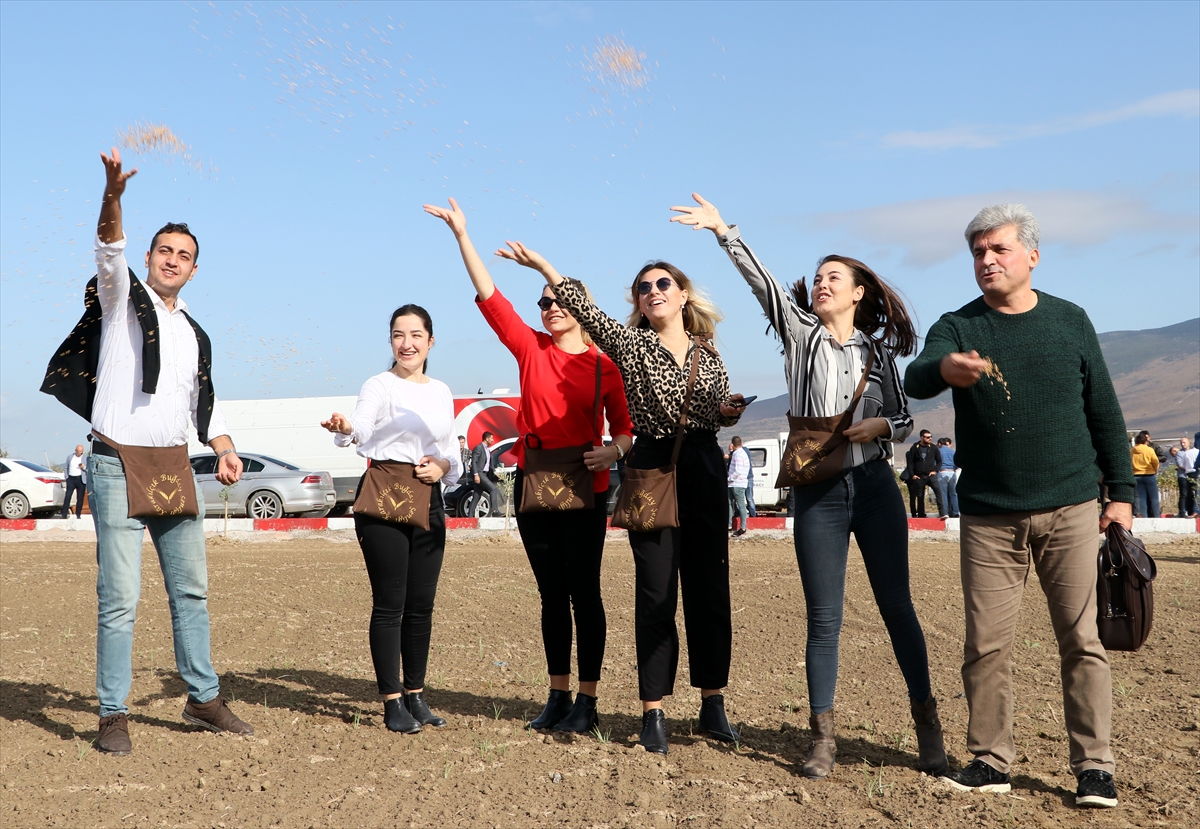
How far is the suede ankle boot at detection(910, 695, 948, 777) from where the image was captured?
4.02 m

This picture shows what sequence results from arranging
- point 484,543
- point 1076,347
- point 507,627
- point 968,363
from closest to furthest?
point 968,363 < point 1076,347 < point 507,627 < point 484,543

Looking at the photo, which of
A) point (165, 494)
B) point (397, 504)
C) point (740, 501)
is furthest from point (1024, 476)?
point (740, 501)

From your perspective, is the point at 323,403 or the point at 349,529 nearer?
the point at 349,529

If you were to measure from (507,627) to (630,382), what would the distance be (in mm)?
3589

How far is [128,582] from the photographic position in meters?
4.42

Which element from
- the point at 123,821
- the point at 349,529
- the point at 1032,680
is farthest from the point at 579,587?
the point at 349,529

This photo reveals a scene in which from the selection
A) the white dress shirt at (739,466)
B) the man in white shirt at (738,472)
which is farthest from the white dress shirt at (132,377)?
the white dress shirt at (739,466)

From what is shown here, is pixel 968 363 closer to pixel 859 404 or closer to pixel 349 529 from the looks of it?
pixel 859 404

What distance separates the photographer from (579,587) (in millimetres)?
4629

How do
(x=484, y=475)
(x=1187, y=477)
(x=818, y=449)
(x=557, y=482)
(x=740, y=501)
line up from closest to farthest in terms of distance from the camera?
(x=818, y=449) → (x=557, y=482) → (x=740, y=501) → (x=1187, y=477) → (x=484, y=475)

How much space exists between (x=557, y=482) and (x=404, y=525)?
766 millimetres

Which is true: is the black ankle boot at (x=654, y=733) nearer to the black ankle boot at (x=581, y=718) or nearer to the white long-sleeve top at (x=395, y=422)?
the black ankle boot at (x=581, y=718)

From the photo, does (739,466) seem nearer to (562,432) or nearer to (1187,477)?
(1187,477)

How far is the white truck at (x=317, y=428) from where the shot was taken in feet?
75.7
